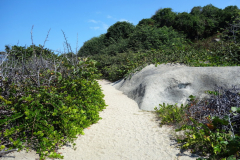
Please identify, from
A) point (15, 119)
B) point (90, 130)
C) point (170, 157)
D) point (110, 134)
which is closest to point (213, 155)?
point (170, 157)

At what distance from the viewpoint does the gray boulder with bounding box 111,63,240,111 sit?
599 cm

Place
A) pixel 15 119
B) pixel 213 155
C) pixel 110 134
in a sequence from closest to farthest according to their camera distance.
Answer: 1. pixel 213 155
2. pixel 15 119
3. pixel 110 134

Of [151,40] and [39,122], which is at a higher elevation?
[151,40]

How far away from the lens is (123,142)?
13.6ft

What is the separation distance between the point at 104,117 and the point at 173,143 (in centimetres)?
242

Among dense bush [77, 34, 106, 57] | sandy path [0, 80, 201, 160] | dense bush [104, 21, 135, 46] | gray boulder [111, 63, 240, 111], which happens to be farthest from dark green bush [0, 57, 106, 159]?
dense bush [77, 34, 106, 57]

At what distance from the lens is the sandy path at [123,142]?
3.53m

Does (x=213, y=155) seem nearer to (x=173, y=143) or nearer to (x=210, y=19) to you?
(x=173, y=143)

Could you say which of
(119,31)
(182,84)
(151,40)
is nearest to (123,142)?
(182,84)

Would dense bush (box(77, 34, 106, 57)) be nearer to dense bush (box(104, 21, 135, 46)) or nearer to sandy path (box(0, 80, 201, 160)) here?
dense bush (box(104, 21, 135, 46))

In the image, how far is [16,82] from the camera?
4.25 m

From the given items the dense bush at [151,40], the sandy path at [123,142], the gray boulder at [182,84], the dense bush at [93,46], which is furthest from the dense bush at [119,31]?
the sandy path at [123,142]

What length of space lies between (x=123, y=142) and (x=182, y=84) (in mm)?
3741

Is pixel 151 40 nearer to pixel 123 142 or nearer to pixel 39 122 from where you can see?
pixel 123 142
